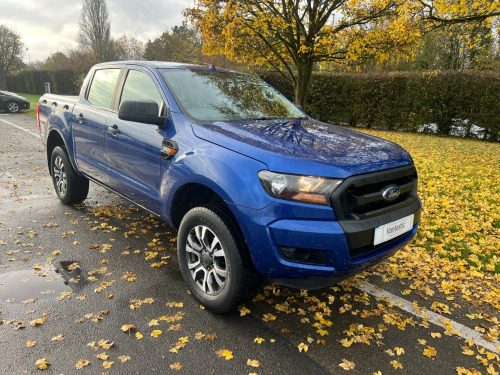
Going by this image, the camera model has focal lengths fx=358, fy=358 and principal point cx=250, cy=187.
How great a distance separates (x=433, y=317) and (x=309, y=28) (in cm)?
954

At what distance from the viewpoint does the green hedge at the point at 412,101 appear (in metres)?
13.5

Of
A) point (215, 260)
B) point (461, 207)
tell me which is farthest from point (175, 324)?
point (461, 207)

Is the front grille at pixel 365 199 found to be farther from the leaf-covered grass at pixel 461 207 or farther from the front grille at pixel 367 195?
the leaf-covered grass at pixel 461 207

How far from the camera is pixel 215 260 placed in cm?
271

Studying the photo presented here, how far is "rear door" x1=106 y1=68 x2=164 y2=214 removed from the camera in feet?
10.4

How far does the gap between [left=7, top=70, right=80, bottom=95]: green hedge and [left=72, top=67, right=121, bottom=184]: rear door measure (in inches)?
1295

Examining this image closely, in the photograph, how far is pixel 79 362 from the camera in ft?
7.34

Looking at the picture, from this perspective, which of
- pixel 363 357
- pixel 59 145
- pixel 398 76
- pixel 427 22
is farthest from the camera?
pixel 398 76

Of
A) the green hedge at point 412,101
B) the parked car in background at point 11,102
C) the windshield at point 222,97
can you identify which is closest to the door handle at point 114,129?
the windshield at point 222,97

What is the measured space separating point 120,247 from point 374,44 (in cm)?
898

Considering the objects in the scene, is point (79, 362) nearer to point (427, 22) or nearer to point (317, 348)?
point (317, 348)

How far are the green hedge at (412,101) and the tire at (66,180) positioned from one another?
14003mm

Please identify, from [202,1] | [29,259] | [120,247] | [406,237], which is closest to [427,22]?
[202,1]

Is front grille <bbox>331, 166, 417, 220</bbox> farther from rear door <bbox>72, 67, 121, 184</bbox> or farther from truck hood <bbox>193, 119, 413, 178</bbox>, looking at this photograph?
rear door <bbox>72, 67, 121, 184</bbox>
